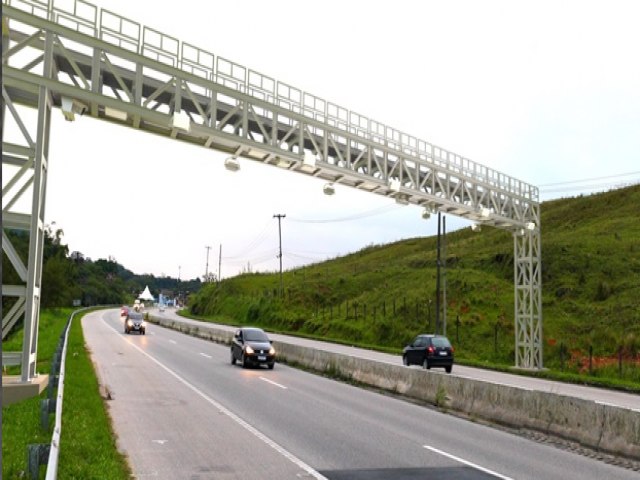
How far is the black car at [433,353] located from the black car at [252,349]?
7.08 m

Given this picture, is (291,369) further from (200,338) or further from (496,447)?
(200,338)

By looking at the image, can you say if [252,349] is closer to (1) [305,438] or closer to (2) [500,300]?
(1) [305,438]

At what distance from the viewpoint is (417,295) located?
55469 millimetres

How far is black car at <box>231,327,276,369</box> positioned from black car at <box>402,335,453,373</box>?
23.2 feet

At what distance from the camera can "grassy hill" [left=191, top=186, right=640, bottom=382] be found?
1550 inches

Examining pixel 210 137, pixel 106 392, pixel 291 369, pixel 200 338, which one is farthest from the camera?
pixel 200 338

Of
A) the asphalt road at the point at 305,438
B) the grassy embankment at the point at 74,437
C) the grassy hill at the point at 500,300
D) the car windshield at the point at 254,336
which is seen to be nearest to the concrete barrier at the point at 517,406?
the asphalt road at the point at 305,438

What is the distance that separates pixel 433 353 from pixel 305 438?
17083mm

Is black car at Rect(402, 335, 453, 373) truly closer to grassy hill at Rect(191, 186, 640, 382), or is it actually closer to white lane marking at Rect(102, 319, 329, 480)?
grassy hill at Rect(191, 186, 640, 382)

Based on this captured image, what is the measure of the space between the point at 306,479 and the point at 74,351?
77.7 feet

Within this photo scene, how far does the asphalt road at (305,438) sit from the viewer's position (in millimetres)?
9430

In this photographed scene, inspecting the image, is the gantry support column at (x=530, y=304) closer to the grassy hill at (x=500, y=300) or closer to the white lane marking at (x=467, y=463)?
the grassy hill at (x=500, y=300)

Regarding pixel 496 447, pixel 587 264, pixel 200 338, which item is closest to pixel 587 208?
pixel 587 264

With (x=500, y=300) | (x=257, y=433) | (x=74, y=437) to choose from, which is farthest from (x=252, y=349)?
(x=500, y=300)
